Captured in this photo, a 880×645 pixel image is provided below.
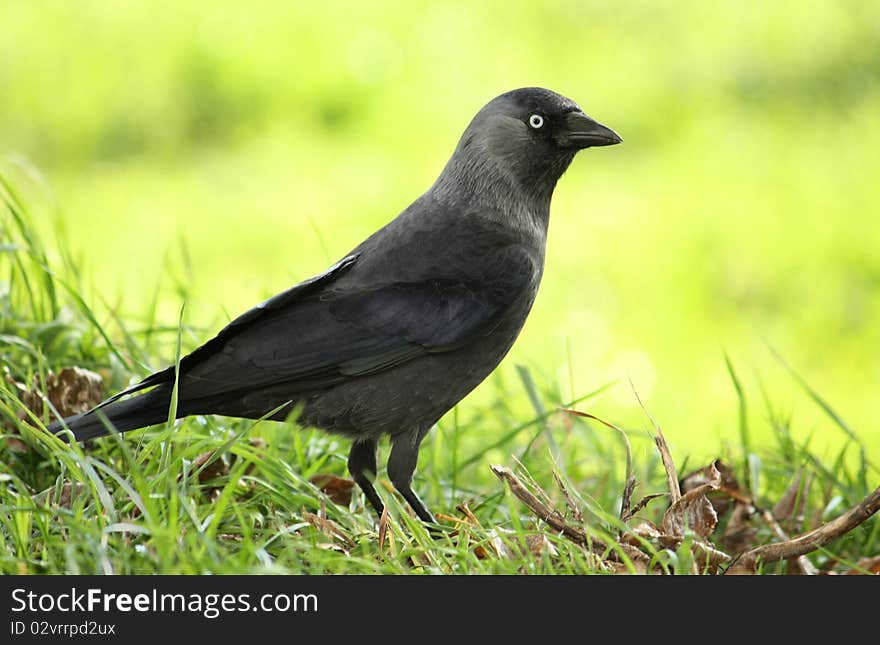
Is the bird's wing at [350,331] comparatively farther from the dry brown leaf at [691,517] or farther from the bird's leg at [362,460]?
the dry brown leaf at [691,517]

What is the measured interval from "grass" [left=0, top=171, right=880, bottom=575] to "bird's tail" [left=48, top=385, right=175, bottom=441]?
57mm

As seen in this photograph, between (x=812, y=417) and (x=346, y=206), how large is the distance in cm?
291

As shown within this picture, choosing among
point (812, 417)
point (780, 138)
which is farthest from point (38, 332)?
point (780, 138)

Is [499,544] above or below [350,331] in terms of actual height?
below

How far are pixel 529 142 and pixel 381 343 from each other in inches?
36.9

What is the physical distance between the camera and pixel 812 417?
6426 mm

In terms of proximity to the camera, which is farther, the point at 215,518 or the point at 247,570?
the point at 215,518

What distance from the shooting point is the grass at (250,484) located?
2838 mm

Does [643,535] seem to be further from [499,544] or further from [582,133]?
[582,133]

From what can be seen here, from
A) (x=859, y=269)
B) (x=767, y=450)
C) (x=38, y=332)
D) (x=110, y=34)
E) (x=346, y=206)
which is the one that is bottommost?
(x=767, y=450)

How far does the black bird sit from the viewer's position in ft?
11.7

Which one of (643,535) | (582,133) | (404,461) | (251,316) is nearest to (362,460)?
(404,461)

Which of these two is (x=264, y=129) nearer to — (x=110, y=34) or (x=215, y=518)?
(x=110, y=34)

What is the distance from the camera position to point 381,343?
369 cm
